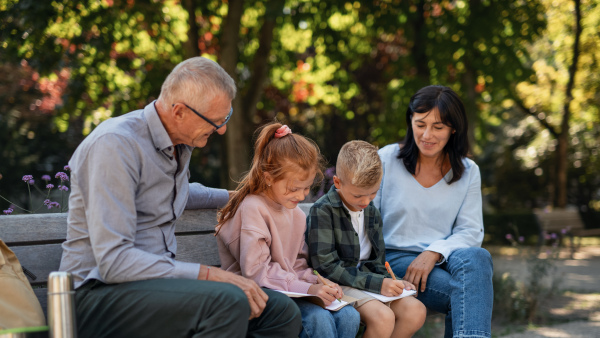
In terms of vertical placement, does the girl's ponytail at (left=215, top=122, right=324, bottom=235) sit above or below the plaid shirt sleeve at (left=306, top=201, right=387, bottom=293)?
above

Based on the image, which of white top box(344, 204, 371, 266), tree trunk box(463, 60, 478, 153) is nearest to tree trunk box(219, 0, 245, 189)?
tree trunk box(463, 60, 478, 153)

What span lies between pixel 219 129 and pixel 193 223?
0.73m

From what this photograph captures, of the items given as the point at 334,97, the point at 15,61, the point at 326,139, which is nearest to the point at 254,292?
the point at 15,61

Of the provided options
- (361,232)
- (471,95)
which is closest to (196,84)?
(361,232)

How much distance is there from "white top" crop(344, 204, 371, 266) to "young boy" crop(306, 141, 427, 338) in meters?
0.02

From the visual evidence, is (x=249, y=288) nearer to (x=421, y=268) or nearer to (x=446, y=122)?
(x=421, y=268)

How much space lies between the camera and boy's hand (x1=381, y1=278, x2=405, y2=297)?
9.20 feet

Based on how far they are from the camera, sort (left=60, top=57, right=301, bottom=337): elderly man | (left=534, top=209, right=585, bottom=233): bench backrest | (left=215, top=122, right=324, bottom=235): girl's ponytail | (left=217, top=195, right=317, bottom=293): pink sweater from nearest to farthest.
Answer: (left=60, top=57, right=301, bottom=337): elderly man, (left=217, top=195, right=317, bottom=293): pink sweater, (left=215, top=122, right=324, bottom=235): girl's ponytail, (left=534, top=209, right=585, bottom=233): bench backrest

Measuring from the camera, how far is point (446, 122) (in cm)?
331

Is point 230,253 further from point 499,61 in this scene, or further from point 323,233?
point 499,61

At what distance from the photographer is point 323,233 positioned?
2.86m

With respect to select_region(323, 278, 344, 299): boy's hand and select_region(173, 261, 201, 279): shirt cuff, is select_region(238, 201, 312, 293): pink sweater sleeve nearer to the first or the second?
select_region(323, 278, 344, 299): boy's hand

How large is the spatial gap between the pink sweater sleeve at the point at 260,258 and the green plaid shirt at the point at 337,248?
0.70 feet

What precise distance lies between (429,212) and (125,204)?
1791mm
